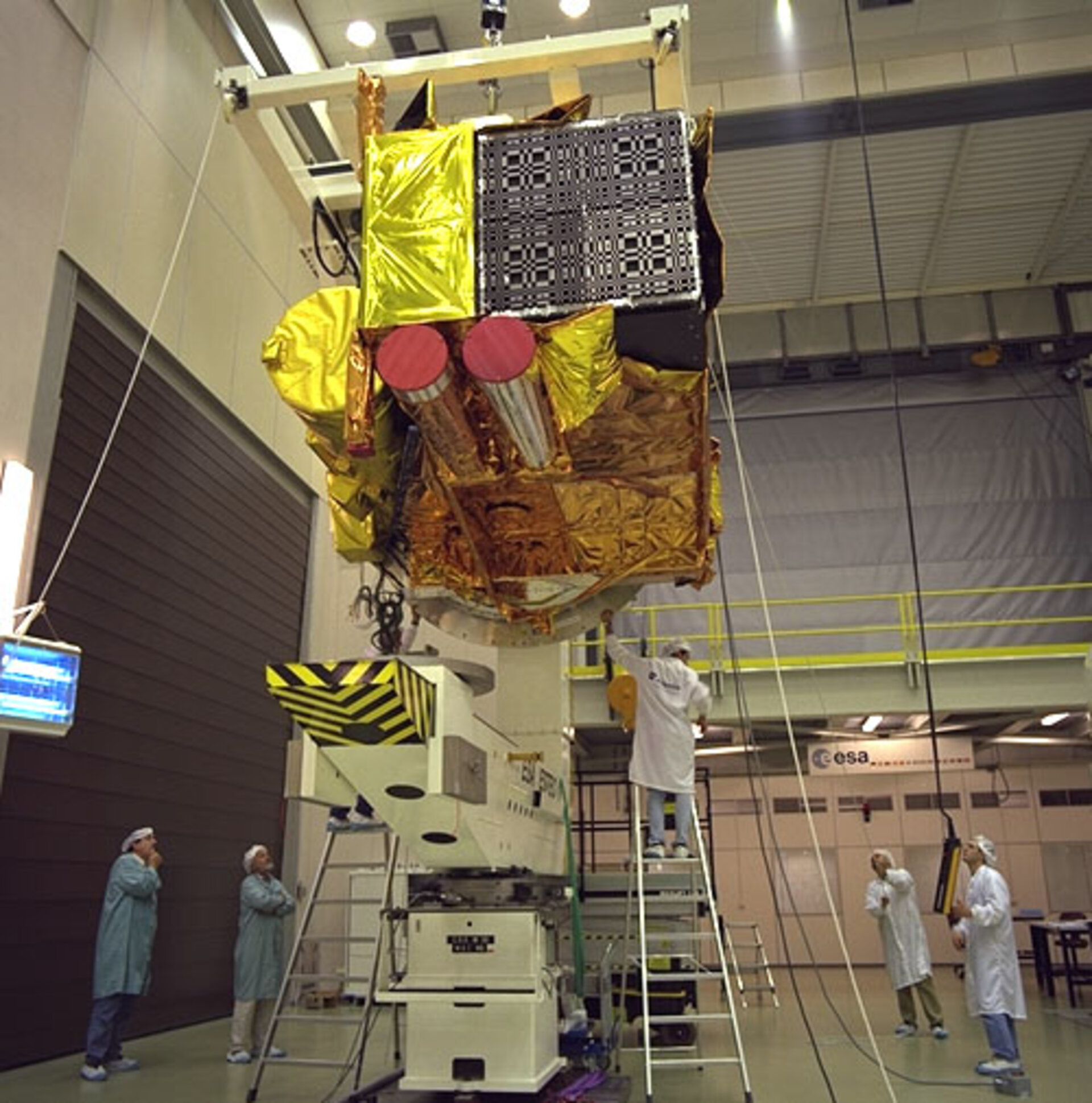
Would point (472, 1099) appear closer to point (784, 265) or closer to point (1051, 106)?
point (1051, 106)

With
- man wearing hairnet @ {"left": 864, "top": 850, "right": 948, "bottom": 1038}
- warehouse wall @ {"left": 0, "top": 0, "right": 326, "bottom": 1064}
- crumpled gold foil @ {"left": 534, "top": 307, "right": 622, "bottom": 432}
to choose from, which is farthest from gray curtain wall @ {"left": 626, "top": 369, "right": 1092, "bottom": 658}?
crumpled gold foil @ {"left": 534, "top": 307, "right": 622, "bottom": 432}

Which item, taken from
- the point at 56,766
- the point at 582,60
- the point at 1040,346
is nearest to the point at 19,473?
the point at 56,766

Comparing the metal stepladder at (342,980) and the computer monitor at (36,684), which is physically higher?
the computer monitor at (36,684)

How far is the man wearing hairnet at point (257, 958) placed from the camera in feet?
22.7

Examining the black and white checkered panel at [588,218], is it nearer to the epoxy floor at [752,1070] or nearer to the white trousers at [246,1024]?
the epoxy floor at [752,1070]

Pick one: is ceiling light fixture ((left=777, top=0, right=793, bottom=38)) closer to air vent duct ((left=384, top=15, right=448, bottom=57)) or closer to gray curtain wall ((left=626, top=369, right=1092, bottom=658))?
air vent duct ((left=384, top=15, right=448, bottom=57))

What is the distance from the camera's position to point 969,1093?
6012mm

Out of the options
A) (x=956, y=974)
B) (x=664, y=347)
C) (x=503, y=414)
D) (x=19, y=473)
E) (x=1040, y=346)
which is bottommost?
(x=956, y=974)

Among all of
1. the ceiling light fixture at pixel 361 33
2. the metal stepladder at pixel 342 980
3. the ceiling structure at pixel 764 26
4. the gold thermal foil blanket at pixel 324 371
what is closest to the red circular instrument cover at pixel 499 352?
the gold thermal foil blanket at pixel 324 371

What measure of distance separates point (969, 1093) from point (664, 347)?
5.09 meters

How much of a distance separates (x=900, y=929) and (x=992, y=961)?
2128 mm

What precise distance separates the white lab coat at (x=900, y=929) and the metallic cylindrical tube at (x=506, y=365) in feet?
22.2

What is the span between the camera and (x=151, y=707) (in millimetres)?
7812

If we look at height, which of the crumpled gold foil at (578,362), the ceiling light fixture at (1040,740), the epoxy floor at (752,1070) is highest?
the ceiling light fixture at (1040,740)
